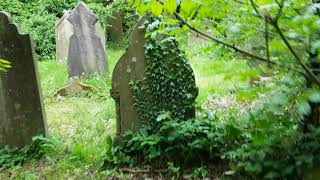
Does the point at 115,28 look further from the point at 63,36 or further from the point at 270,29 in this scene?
the point at 270,29

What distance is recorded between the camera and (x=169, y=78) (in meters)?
5.27

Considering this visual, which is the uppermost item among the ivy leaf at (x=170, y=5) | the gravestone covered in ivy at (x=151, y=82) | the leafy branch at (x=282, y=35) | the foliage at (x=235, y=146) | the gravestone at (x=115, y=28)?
the gravestone at (x=115, y=28)

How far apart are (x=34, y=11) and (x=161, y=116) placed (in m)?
15.1

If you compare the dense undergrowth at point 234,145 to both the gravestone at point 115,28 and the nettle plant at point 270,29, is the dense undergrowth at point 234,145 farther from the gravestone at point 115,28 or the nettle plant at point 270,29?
the gravestone at point 115,28

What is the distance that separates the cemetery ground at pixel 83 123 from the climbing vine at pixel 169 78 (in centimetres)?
18

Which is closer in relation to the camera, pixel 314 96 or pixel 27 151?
pixel 314 96

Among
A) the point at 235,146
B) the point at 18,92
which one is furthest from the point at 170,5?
the point at 18,92

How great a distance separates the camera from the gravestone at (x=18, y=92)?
19.3 feet

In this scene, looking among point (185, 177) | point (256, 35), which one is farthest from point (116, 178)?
point (256, 35)

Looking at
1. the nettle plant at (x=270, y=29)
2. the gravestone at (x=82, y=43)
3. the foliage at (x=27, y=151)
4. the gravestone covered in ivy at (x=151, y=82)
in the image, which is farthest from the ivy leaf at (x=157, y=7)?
the gravestone at (x=82, y=43)

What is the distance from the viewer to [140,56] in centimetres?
534

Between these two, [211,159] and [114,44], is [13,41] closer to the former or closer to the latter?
[211,159]

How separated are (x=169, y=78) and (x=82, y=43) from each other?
232 inches

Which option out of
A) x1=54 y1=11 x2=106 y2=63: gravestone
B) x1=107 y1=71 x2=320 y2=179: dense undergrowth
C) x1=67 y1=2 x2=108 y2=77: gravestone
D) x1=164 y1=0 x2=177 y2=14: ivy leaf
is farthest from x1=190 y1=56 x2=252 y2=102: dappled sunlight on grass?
x1=54 y1=11 x2=106 y2=63: gravestone
